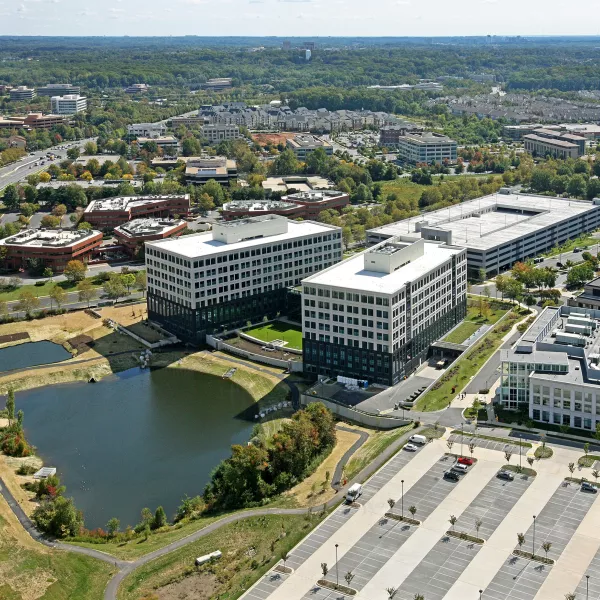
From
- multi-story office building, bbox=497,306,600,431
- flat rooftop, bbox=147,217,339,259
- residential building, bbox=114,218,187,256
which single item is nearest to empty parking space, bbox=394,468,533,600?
multi-story office building, bbox=497,306,600,431

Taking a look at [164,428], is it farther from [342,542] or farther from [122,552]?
[342,542]

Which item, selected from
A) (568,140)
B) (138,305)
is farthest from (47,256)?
(568,140)

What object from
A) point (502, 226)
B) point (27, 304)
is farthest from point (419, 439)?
point (502, 226)

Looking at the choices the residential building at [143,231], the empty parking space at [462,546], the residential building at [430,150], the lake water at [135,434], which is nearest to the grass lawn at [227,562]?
the lake water at [135,434]

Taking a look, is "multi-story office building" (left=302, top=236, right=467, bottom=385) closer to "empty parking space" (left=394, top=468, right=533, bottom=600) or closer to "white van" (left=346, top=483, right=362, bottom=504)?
"white van" (left=346, top=483, right=362, bottom=504)

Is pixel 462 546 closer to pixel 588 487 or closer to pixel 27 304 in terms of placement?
pixel 588 487

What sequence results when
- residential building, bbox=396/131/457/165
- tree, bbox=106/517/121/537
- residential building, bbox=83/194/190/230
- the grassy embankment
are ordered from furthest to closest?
residential building, bbox=396/131/457/165
residential building, bbox=83/194/190/230
the grassy embankment
tree, bbox=106/517/121/537
